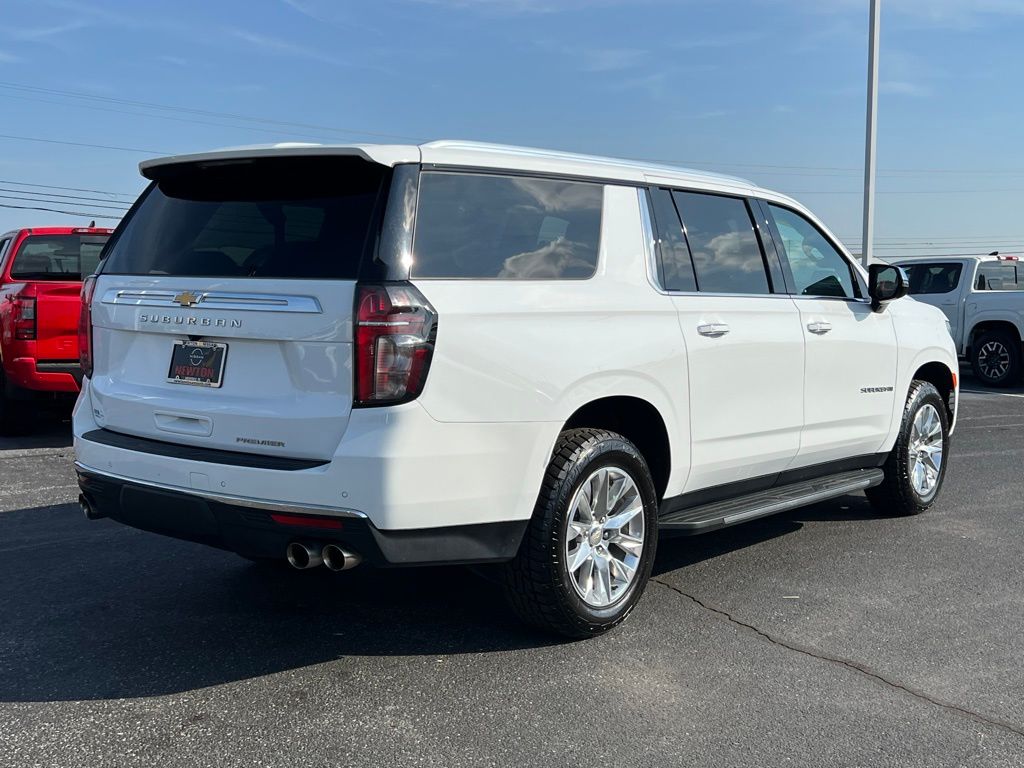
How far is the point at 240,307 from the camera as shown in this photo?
375 centimetres

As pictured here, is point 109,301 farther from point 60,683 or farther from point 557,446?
point 557,446

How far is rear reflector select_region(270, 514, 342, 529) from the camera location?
3.55 m

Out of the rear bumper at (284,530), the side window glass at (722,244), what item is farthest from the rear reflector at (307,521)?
the side window glass at (722,244)

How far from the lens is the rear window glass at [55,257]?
9.63m

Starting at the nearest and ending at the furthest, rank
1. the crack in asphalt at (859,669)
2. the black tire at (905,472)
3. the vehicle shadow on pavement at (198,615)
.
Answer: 1. the crack in asphalt at (859,669)
2. the vehicle shadow on pavement at (198,615)
3. the black tire at (905,472)

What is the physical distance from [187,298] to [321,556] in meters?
1.11

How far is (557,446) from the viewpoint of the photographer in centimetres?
407

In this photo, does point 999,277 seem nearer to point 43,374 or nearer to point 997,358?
point 997,358

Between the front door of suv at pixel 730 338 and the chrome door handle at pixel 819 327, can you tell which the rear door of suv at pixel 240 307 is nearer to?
the front door of suv at pixel 730 338

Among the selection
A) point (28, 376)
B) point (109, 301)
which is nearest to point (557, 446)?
point (109, 301)

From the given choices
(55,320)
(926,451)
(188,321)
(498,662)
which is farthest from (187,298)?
(55,320)

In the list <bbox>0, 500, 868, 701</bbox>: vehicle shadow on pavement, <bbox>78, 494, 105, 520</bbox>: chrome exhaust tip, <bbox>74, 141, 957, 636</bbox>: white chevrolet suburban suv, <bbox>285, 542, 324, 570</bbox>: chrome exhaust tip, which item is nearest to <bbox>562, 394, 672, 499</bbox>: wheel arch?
<bbox>74, 141, 957, 636</bbox>: white chevrolet suburban suv

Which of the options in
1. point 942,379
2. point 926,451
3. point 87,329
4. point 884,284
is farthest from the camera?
point 942,379

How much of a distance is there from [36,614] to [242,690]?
1.36 m
